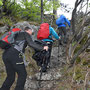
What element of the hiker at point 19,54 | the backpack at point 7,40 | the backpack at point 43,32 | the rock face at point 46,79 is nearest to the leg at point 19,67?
the hiker at point 19,54

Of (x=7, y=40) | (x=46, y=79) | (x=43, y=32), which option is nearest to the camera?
(x=7, y=40)

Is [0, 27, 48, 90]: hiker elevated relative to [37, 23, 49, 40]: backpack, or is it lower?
lower

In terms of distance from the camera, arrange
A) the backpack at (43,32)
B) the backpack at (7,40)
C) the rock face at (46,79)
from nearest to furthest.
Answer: the backpack at (7,40) < the backpack at (43,32) < the rock face at (46,79)

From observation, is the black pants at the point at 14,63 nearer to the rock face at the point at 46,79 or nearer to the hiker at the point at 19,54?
the hiker at the point at 19,54

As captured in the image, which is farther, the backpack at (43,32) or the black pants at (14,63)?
the backpack at (43,32)

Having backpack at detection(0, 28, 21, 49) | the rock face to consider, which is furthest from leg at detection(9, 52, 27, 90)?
the rock face

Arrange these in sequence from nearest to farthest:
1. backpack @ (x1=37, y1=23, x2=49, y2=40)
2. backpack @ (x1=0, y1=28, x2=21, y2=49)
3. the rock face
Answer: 1. backpack @ (x1=0, y1=28, x2=21, y2=49)
2. backpack @ (x1=37, y1=23, x2=49, y2=40)
3. the rock face

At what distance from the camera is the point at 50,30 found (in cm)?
429

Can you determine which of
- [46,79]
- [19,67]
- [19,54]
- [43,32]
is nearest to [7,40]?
[19,54]

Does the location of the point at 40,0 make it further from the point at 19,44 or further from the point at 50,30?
the point at 19,44

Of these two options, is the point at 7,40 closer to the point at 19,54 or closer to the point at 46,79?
the point at 19,54

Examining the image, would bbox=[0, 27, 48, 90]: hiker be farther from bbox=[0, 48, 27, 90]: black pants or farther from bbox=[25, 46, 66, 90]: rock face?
bbox=[25, 46, 66, 90]: rock face

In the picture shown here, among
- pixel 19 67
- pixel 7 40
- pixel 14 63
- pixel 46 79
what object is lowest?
pixel 46 79

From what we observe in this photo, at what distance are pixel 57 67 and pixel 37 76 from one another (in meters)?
1.28
